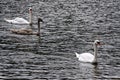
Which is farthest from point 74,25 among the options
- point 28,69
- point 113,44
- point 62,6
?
point 28,69

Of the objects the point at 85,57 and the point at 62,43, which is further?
the point at 62,43

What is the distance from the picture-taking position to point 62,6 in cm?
6512

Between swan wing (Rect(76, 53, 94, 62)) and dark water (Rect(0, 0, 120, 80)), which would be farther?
swan wing (Rect(76, 53, 94, 62))

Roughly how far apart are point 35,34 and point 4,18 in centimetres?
968

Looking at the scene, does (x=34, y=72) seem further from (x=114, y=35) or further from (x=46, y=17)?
(x=46, y=17)

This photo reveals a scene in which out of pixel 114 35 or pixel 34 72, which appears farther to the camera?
pixel 114 35

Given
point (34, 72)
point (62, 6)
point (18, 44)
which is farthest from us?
point (62, 6)

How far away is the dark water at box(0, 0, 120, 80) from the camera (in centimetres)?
3180

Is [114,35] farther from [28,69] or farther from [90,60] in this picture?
[28,69]

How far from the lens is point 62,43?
135 feet

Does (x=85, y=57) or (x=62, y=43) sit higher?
(x=62, y=43)

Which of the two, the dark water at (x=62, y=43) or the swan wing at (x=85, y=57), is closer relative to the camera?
the dark water at (x=62, y=43)

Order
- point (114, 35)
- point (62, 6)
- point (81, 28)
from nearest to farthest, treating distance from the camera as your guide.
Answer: point (114, 35) < point (81, 28) < point (62, 6)

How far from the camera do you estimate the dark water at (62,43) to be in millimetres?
31802
